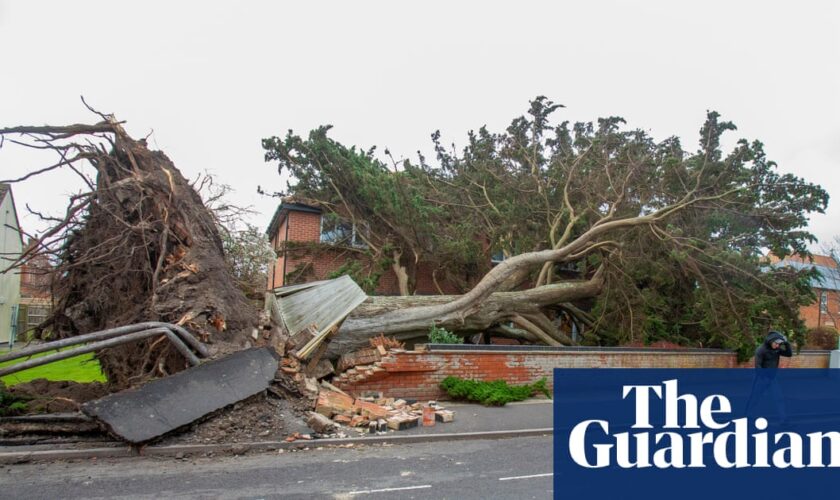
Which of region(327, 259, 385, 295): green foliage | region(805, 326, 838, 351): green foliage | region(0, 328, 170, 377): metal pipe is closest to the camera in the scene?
region(0, 328, 170, 377): metal pipe

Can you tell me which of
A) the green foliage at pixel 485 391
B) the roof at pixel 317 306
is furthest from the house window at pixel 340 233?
the green foliage at pixel 485 391

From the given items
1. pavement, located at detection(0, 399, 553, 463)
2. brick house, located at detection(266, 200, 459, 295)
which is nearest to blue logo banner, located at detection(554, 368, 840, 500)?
pavement, located at detection(0, 399, 553, 463)

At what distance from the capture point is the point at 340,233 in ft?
62.8

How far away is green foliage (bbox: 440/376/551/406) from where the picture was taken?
34.8 feet

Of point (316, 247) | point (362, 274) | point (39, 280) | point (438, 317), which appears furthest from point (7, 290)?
point (438, 317)

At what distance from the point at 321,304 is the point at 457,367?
3.20m

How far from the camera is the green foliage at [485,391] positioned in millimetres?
10609

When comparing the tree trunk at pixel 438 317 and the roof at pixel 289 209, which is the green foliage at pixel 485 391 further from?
the roof at pixel 289 209

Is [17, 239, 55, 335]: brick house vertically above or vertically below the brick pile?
above

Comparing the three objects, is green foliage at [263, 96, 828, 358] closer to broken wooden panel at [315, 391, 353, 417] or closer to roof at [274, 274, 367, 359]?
roof at [274, 274, 367, 359]

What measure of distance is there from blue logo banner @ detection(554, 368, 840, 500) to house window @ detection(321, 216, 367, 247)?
28.9 ft

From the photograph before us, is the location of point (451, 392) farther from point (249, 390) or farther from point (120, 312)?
point (120, 312)

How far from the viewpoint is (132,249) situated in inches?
357

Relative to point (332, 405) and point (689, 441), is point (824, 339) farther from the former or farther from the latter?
point (332, 405)
